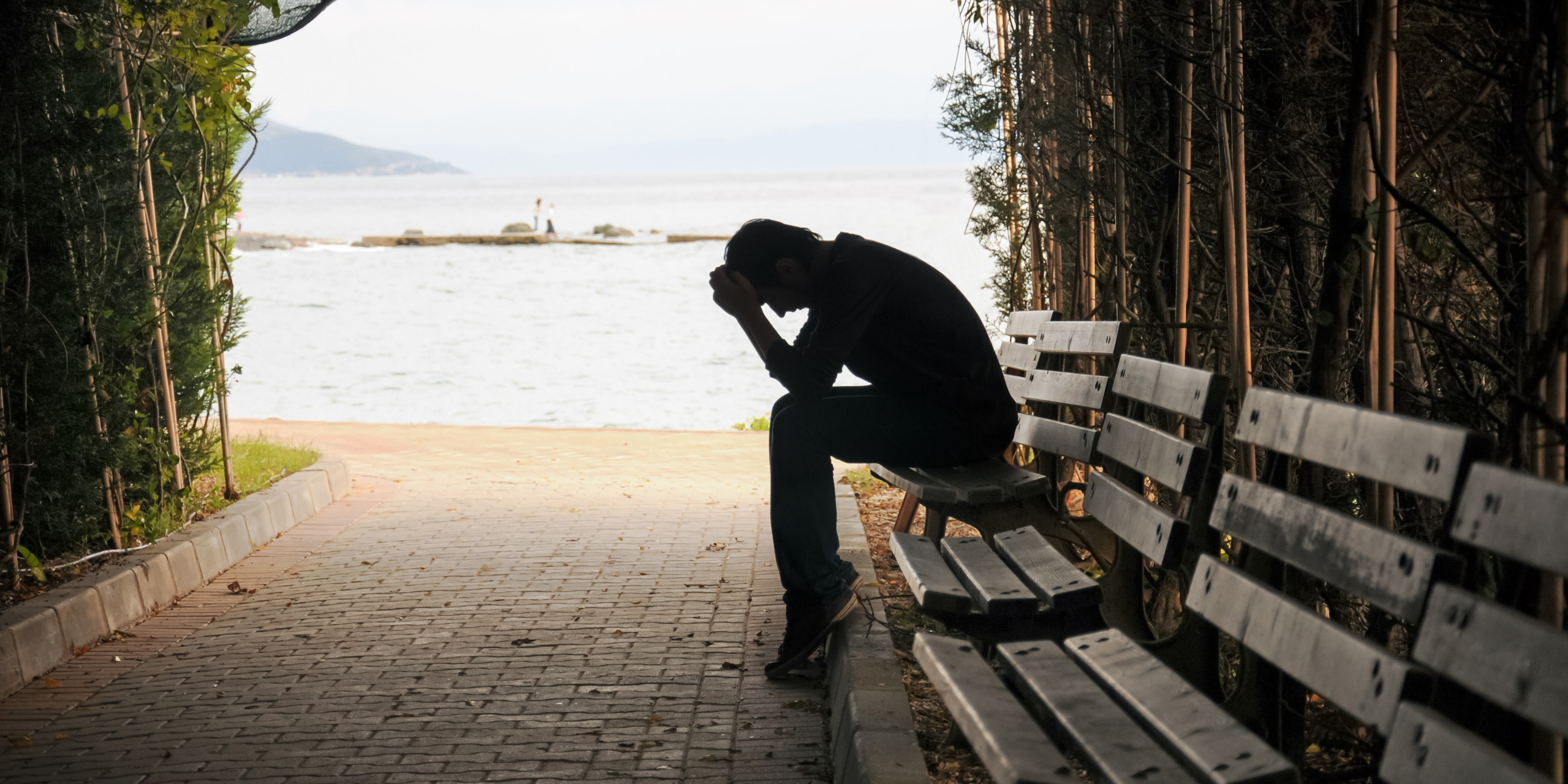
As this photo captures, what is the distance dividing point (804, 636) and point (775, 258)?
1.37m

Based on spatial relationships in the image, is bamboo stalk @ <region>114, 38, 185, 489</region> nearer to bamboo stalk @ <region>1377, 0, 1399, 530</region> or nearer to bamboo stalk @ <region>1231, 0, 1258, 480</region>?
bamboo stalk @ <region>1231, 0, 1258, 480</region>

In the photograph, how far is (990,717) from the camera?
228cm

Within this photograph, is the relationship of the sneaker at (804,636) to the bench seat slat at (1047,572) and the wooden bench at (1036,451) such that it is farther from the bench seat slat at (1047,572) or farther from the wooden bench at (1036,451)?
the bench seat slat at (1047,572)

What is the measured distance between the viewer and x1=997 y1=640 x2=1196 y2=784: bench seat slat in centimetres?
204

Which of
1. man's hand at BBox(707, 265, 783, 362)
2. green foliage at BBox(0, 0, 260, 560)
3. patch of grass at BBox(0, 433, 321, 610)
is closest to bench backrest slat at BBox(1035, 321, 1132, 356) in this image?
man's hand at BBox(707, 265, 783, 362)

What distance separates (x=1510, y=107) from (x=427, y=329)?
30037 millimetres

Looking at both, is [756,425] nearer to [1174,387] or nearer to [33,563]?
[33,563]

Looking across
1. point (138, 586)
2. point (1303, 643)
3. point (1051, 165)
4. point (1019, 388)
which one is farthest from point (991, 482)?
point (138, 586)

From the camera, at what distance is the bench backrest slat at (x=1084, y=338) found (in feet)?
13.4

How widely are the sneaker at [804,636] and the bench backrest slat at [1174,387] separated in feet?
4.47

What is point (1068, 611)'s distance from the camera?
3.03 m

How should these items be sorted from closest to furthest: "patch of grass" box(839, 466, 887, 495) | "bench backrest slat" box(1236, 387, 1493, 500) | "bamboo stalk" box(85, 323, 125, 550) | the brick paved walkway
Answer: "bench backrest slat" box(1236, 387, 1493, 500) → the brick paved walkway → "bamboo stalk" box(85, 323, 125, 550) → "patch of grass" box(839, 466, 887, 495)

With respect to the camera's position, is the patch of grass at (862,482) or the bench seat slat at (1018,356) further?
the patch of grass at (862,482)

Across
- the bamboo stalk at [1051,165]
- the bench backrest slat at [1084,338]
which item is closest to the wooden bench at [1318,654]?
the bench backrest slat at [1084,338]
